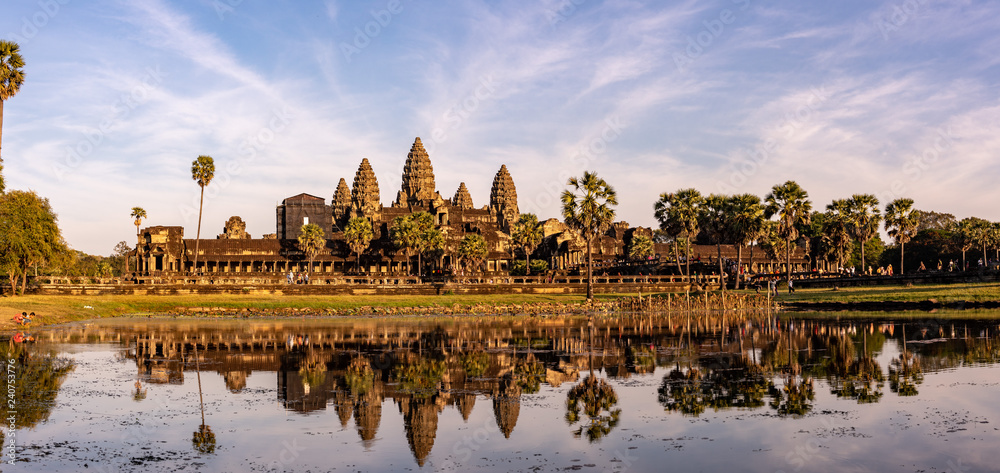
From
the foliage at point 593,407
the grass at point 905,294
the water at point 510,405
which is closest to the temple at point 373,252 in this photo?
the grass at point 905,294

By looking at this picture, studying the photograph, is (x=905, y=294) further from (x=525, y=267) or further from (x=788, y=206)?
(x=525, y=267)

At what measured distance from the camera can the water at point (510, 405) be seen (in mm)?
14773

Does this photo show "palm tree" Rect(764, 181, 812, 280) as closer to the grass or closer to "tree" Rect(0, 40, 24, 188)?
the grass

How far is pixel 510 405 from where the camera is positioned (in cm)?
2056

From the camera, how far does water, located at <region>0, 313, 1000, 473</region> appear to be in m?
14.8

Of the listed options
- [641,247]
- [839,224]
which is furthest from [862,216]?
[641,247]

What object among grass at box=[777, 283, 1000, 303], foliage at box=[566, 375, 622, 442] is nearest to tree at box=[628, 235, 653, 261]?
grass at box=[777, 283, 1000, 303]

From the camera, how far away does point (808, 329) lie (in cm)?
4544

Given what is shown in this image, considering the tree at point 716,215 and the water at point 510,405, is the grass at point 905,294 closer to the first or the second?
the tree at point 716,215

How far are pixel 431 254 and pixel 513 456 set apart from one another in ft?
323

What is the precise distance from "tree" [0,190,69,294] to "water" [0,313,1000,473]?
81.0 feet

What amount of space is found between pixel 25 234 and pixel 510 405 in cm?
5291

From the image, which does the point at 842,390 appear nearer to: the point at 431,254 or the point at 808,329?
the point at 808,329

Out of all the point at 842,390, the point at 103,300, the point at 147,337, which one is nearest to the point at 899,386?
the point at 842,390
